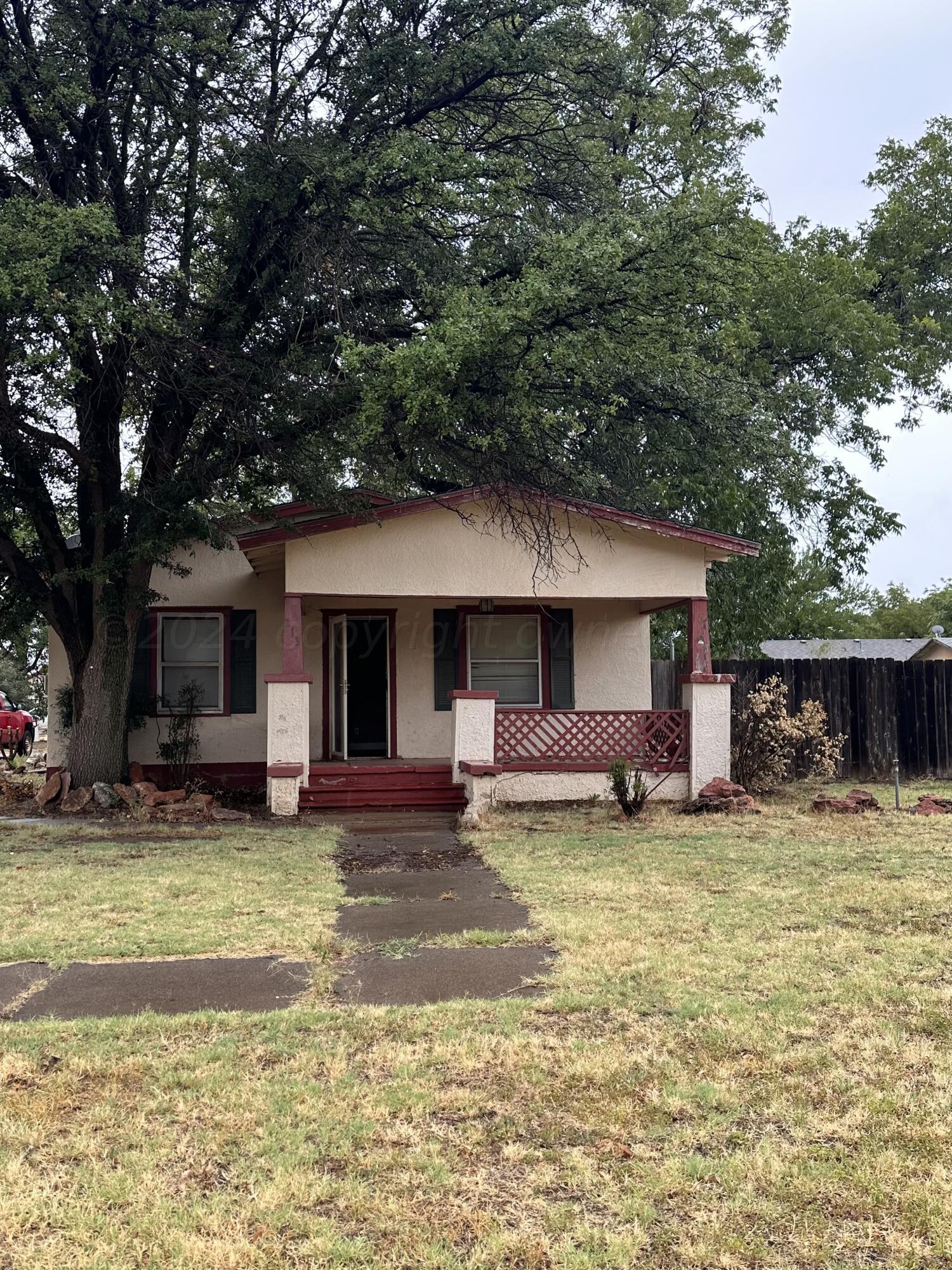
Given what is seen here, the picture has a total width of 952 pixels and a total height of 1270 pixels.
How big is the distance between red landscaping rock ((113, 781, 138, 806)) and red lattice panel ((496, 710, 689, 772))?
4.57 meters

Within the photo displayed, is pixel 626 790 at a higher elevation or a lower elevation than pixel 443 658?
lower

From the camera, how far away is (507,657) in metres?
15.9

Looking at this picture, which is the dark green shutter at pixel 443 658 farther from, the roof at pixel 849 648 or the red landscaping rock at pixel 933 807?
the roof at pixel 849 648

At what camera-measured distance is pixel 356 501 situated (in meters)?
12.6

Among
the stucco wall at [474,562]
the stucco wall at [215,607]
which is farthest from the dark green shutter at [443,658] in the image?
the stucco wall at [215,607]

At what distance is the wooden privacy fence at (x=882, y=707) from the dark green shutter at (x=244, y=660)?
7.51 meters

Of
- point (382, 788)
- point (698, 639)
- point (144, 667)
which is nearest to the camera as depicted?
point (382, 788)

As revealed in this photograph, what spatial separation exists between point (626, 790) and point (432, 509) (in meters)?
4.23

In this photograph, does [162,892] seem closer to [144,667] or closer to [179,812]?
[179,812]

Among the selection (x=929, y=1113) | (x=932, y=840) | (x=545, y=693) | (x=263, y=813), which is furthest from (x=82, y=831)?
(x=929, y=1113)

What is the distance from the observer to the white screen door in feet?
50.1

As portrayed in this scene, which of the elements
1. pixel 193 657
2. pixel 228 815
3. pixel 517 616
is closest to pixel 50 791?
pixel 228 815

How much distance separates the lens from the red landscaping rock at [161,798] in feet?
42.7

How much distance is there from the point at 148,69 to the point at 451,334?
15.0ft
